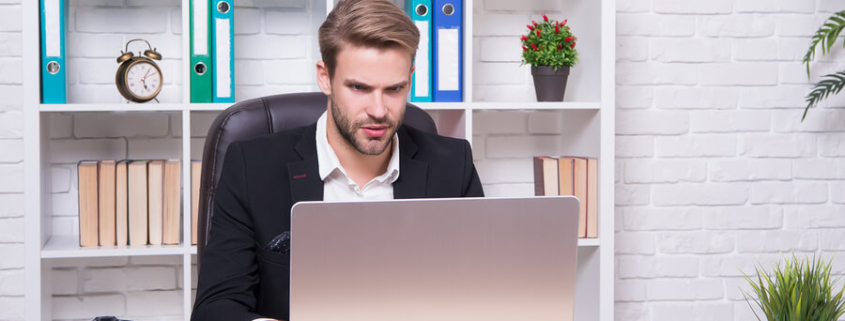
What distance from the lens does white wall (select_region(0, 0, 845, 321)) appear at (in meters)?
2.32

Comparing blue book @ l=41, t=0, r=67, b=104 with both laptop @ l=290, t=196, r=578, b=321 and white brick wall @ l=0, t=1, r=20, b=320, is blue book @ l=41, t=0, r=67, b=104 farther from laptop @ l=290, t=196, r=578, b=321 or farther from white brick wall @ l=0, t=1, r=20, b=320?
laptop @ l=290, t=196, r=578, b=321

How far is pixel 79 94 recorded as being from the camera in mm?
2115

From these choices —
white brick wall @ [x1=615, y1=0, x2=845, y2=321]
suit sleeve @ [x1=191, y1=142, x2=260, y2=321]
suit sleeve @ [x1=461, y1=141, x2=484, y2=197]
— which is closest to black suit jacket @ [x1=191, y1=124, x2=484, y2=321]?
suit sleeve @ [x1=191, y1=142, x2=260, y2=321]

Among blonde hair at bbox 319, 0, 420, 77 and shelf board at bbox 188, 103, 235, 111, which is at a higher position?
blonde hair at bbox 319, 0, 420, 77

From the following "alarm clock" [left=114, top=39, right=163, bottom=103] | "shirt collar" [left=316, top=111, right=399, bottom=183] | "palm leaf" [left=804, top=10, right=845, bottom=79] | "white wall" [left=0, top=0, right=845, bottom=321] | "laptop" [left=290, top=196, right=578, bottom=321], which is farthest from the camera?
"white wall" [left=0, top=0, right=845, bottom=321]

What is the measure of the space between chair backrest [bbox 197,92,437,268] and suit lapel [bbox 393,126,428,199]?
0.65 feet

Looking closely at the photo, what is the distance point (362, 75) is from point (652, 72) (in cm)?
143

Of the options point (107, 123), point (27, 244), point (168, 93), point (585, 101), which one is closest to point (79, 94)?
point (107, 123)

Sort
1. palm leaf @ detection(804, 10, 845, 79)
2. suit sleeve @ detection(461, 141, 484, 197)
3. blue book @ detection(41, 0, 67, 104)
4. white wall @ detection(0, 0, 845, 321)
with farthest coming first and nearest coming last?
1. white wall @ detection(0, 0, 845, 321)
2. palm leaf @ detection(804, 10, 845, 79)
3. blue book @ detection(41, 0, 67, 104)
4. suit sleeve @ detection(461, 141, 484, 197)

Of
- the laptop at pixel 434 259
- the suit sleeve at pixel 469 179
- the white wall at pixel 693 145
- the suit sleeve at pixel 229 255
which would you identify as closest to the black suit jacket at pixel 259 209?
the suit sleeve at pixel 229 255

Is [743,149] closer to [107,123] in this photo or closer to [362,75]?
[362,75]

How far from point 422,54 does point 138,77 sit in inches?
29.1

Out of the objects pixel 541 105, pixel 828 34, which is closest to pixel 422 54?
pixel 541 105

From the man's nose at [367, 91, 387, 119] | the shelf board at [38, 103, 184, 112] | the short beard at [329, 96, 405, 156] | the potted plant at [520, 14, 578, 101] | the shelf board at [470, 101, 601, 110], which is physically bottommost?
the short beard at [329, 96, 405, 156]
